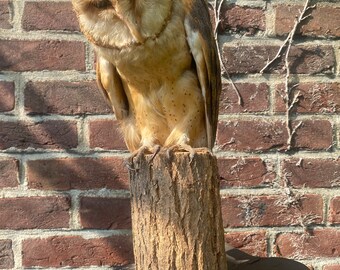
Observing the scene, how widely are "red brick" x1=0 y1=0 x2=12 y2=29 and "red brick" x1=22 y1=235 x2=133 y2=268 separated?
45 cm

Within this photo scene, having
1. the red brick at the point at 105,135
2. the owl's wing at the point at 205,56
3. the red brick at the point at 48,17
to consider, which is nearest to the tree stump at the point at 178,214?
the owl's wing at the point at 205,56

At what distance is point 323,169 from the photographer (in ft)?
4.42

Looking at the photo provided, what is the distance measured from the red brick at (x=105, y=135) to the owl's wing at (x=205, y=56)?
0.25 meters

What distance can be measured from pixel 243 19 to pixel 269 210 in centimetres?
41

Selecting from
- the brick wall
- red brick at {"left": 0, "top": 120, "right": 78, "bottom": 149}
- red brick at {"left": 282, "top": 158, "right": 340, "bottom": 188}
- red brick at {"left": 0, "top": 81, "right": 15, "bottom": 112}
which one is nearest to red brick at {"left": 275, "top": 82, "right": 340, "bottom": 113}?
the brick wall

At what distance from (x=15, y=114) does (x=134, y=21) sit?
16.0 inches

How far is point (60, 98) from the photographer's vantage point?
1.31 meters

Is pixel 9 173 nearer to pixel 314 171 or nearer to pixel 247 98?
pixel 247 98

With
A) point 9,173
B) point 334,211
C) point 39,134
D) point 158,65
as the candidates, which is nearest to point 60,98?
point 39,134

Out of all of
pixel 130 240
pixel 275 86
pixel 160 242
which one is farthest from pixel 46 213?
pixel 275 86

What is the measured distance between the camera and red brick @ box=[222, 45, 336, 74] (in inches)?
52.4

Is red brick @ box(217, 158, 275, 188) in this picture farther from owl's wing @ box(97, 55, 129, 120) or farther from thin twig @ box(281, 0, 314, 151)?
owl's wing @ box(97, 55, 129, 120)

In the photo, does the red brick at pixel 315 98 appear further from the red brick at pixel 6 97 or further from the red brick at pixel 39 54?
the red brick at pixel 6 97

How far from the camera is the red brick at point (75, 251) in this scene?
1.32m
